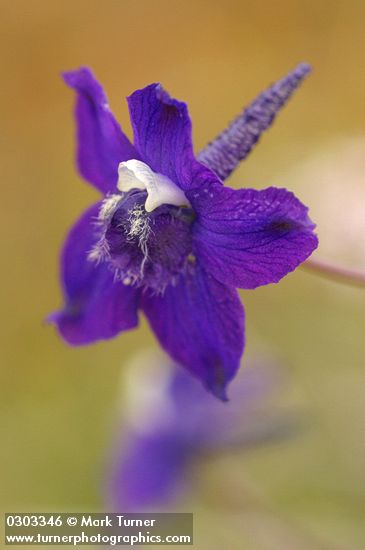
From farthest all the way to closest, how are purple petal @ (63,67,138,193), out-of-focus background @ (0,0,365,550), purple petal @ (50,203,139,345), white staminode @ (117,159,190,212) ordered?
out-of-focus background @ (0,0,365,550) → purple petal @ (50,203,139,345) → purple petal @ (63,67,138,193) → white staminode @ (117,159,190,212)

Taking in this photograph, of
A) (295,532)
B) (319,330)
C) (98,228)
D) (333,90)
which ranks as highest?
(333,90)

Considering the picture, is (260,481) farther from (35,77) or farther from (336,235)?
(35,77)

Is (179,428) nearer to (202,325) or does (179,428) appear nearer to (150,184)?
(202,325)

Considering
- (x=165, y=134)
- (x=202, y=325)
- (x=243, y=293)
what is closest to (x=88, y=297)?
(x=202, y=325)

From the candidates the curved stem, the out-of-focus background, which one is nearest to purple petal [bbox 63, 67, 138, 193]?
the curved stem

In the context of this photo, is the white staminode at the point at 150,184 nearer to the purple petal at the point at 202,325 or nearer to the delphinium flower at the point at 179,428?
the purple petal at the point at 202,325

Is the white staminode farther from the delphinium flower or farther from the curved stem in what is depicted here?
the delphinium flower

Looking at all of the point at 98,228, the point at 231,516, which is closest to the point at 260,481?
the point at 231,516

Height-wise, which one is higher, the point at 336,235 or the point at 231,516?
the point at 336,235
